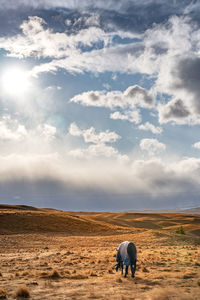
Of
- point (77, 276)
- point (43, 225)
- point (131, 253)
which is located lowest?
point (43, 225)

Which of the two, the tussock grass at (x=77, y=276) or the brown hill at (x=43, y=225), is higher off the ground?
the tussock grass at (x=77, y=276)

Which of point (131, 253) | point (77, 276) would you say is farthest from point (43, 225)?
point (131, 253)

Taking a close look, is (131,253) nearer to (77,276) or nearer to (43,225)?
(77,276)

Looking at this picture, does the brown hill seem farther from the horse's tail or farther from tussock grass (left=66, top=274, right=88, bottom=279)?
the horse's tail

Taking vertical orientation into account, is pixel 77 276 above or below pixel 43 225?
above

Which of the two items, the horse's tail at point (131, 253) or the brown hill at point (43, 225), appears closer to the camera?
the horse's tail at point (131, 253)

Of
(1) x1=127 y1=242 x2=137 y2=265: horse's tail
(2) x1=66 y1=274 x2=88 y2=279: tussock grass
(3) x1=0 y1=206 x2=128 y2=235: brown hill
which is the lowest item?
(3) x1=0 y1=206 x2=128 y2=235: brown hill

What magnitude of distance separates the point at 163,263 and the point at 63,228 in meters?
42.0

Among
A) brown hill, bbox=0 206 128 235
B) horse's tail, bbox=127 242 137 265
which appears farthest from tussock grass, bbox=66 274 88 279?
brown hill, bbox=0 206 128 235

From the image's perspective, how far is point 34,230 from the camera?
170ft

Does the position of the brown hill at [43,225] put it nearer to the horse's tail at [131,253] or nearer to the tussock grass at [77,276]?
the tussock grass at [77,276]

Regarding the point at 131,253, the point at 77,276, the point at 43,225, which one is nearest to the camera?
the point at 131,253

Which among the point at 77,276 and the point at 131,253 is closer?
the point at 131,253

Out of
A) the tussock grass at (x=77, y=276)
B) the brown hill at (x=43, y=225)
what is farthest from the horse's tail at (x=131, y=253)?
the brown hill at (x=43, y=225)
